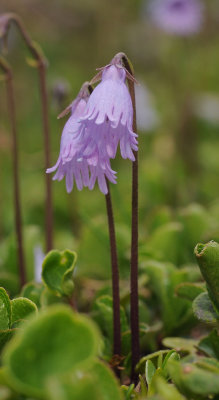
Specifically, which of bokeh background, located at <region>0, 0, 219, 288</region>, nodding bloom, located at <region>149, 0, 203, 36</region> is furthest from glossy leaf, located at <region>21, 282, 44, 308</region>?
nodding bloom, located at <region>149, 0, 203, 36</region>

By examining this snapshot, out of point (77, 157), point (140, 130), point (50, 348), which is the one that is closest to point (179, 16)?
point (140, 130)

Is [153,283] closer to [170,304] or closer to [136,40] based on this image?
[170,304]

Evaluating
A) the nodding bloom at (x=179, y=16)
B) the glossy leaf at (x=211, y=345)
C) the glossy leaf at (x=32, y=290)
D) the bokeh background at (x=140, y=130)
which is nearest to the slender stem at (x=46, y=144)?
the bokeh background at (x=140, y=130)

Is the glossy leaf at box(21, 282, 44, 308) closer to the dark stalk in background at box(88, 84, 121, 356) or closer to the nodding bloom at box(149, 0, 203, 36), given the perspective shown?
the dark stalk in background at box(88, 84, 121, 356)

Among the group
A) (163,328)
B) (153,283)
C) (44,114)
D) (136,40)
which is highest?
(136,40)

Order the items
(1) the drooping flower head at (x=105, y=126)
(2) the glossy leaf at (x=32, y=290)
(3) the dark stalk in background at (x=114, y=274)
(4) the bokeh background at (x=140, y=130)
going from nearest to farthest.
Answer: (1) the drooping flower head at (x=105, y=126)
(3) the dark stalk in background at (x=114, y=274)
(2) the glossy leaf at (x=32, y=290)
(4) the bokeh background at (x=140, y=130)

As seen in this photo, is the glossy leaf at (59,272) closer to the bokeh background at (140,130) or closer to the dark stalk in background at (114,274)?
the dark stalk in background at (114,274)

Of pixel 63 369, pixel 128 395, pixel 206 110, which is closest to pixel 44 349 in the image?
pixel 63 369
